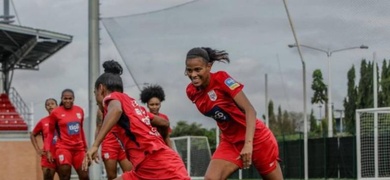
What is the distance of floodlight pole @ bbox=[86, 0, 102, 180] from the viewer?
1745cm

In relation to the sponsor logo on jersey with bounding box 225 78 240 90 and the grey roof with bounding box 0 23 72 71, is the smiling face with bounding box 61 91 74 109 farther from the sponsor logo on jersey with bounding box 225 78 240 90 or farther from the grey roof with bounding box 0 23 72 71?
the grey roof with bounding box 0 23 72 71

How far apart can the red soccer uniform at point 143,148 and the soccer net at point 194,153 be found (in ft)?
64.7

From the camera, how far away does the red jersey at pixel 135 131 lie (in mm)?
7719

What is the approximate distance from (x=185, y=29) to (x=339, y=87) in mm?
3732

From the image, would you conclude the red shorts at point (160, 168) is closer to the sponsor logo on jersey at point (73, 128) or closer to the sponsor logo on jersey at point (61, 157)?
the sponsor logo on jersey at point (73, 128)

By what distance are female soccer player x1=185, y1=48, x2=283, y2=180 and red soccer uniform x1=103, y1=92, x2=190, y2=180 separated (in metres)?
0.58

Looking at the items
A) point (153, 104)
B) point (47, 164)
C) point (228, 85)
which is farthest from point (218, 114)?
point (47, 164)

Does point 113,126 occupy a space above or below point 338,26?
below

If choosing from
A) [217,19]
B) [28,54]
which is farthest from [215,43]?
[28,54]

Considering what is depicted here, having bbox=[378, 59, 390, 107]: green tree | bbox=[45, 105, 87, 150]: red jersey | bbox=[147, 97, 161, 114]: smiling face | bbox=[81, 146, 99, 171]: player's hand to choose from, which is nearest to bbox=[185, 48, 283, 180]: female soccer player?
bbox=[81, 146, 99, 171]: player's hand

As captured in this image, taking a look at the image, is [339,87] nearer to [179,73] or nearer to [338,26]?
[338,26]

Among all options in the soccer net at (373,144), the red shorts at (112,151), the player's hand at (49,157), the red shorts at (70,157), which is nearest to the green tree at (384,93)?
Result: the soccer net at (373,144)

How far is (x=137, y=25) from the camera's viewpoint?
2284cm

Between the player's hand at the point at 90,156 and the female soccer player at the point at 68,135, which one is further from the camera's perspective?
the female soccer player at the point at 68,135
